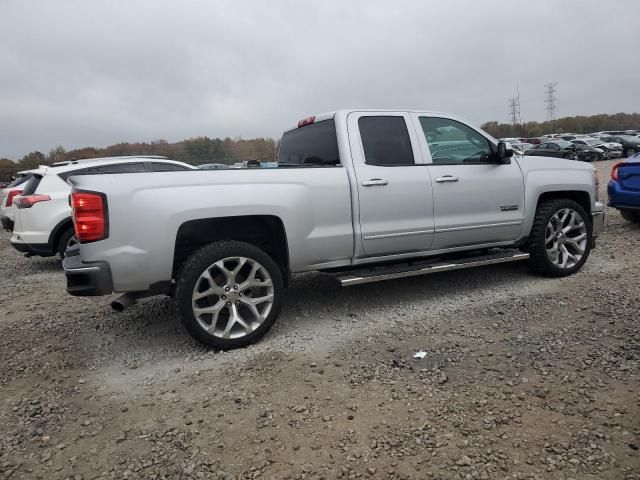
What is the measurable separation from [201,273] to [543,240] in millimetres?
3676

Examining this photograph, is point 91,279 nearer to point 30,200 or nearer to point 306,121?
point 306,121

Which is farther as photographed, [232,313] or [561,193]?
[561,193]

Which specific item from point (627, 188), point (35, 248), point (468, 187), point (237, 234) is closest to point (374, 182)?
point (468, 187)

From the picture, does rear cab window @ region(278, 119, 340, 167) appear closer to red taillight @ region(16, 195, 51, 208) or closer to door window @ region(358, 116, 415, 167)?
door window @ region(358, 116, 415, 167)

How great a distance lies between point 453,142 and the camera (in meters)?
→ 4.86

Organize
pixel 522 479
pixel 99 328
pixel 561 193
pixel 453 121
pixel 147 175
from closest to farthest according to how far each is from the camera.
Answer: pixel 522 479
pixel 147 175
pixel 99 328
pixel 453 121
pixel 561 193

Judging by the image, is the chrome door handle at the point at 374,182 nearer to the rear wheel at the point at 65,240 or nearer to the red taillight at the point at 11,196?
the rear wheel at the point at 65,240

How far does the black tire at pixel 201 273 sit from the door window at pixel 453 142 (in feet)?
6.56

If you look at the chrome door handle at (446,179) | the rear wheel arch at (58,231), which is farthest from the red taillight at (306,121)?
the rear wheel arch at (58,231)

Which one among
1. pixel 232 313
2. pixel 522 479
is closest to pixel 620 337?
pixel 522 479

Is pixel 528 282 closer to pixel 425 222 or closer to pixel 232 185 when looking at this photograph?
pixel 425 222

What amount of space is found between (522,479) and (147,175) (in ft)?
9.80

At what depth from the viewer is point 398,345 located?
3721 mm

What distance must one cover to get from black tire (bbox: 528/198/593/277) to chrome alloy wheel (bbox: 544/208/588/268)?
2.0 inches
